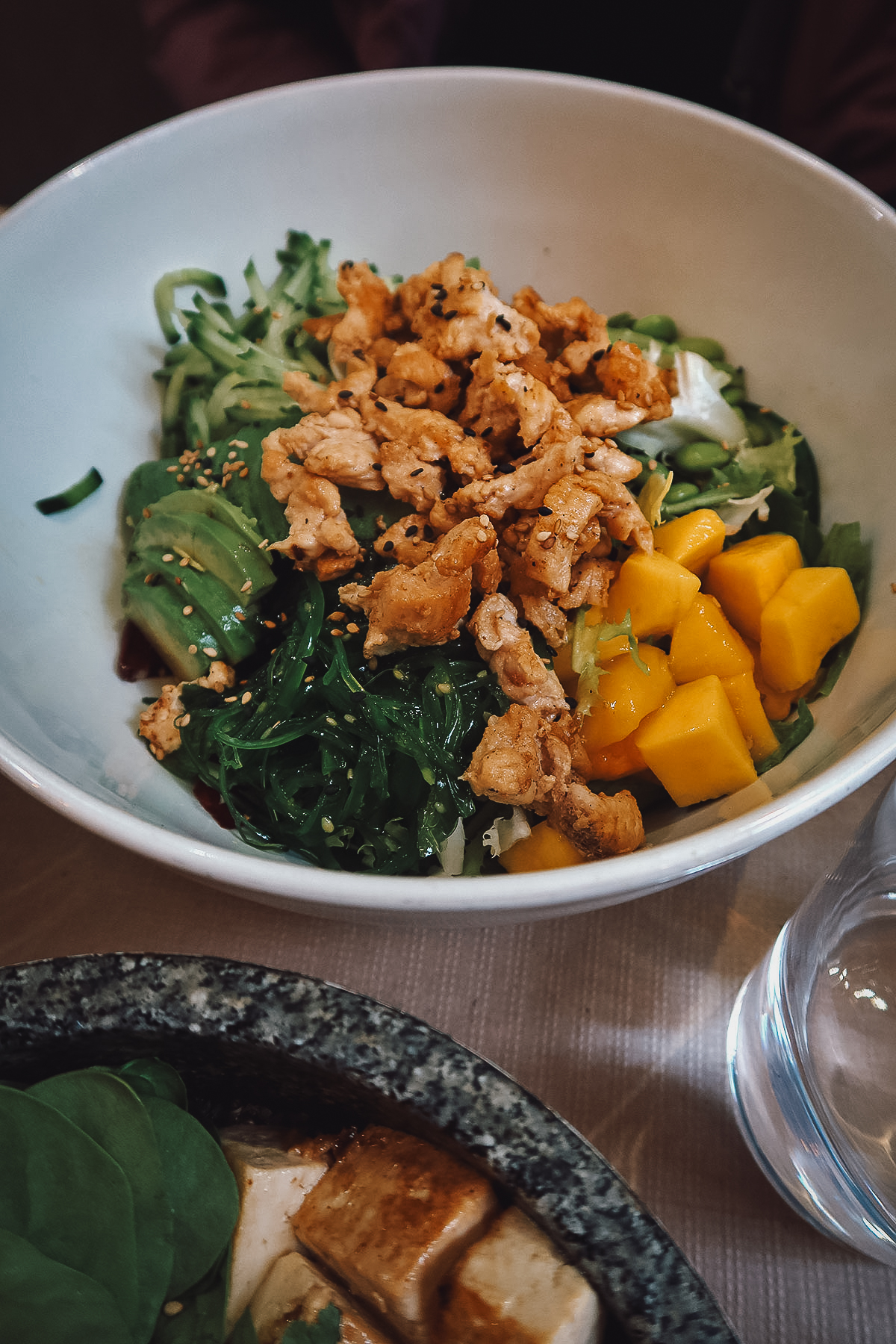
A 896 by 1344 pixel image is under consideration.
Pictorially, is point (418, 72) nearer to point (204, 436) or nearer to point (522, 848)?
point (204, 436)

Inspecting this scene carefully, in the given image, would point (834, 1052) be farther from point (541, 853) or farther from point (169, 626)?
point (169, 626)

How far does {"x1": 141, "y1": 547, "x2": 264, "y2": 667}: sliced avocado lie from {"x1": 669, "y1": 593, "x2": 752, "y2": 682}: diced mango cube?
31.2 inches

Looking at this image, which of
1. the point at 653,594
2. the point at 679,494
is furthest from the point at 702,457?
the point at 653,594

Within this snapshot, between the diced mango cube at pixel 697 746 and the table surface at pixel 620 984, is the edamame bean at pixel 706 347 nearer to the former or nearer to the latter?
the diced mango cube at pixel 697 746

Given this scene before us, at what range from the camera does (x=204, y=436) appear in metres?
1.85

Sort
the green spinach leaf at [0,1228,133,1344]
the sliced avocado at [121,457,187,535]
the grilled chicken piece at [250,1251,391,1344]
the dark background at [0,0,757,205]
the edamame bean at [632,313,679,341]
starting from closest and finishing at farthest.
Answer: the green spinach leaf at [0,1228,133,1344] < the grilled chicken piece at [250,1251,391,1344] < the sliced avocado at [121,457,187,535] < the edamame bean at [632,313,679,341] < the dark background at [0,0,757,205]

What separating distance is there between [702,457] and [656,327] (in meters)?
0.39

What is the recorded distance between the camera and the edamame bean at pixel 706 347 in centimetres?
190

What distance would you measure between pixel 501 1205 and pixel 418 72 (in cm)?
225

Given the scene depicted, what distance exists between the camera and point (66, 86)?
396 centimetres

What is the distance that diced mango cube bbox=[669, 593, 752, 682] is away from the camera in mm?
1492

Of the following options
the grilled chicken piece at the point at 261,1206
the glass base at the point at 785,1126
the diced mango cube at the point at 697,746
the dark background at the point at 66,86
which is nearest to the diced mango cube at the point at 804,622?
the diced mango cube at the point at 697,746

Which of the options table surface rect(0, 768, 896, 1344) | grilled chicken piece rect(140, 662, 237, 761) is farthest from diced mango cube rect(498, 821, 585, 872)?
grilled chicken piece rect(140, 662, 237, 761)

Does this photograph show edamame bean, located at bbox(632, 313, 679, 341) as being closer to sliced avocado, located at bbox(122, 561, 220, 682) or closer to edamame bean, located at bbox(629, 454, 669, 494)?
edamame bean, located at bbox(629, 454, 669, 494)
